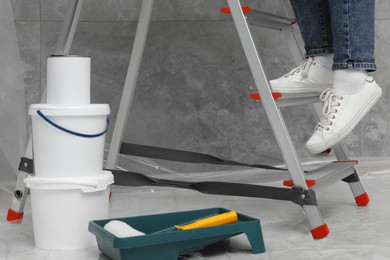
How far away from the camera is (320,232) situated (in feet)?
5.06

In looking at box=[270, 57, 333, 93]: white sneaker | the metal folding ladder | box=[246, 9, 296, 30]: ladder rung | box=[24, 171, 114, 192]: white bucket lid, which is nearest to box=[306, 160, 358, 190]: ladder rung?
the metal folding ladder

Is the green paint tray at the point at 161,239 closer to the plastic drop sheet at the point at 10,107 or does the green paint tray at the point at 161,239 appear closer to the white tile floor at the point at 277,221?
the white tile floor at the point at 277,221

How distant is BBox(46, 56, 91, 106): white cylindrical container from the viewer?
1.50 meters

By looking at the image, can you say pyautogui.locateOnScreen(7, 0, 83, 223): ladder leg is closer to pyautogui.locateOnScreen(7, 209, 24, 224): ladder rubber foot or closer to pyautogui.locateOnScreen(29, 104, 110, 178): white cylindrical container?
pyautogui.locateOnScreen(7, 209, 24, 224): ladder rubber foot

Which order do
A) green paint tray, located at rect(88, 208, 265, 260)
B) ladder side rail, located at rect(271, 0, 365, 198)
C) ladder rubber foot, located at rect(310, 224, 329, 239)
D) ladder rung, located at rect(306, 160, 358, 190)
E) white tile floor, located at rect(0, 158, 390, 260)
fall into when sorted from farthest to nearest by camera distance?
ladder side rail, located at rect(271, 0, 365, 198) → ladder rung, located at rect(306, 160, 358, 190) → ladder rubber foot, located at rect(310, 224, 329, 239) → white tile floor, located at rect(0, 158, 390, 260) → green paint tray, located at rect(88, 208, 265, 260)

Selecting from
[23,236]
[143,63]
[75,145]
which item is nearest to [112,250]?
Answer: [75,145]

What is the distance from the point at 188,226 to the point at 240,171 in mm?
1180

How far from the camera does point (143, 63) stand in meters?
2.48

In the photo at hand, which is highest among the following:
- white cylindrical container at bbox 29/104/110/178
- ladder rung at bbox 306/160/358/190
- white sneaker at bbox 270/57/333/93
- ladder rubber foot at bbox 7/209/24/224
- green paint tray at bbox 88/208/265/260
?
white sneaker at bbox 270/57/333/93

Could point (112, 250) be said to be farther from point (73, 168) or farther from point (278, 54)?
point (278, 54)

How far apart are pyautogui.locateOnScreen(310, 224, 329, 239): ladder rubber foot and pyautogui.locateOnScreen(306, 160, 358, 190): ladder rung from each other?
0.35ft

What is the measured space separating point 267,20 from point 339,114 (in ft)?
1.13

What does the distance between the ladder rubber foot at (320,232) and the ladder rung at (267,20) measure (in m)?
0.55

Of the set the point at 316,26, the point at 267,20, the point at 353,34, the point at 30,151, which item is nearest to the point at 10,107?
the point at 30,151
